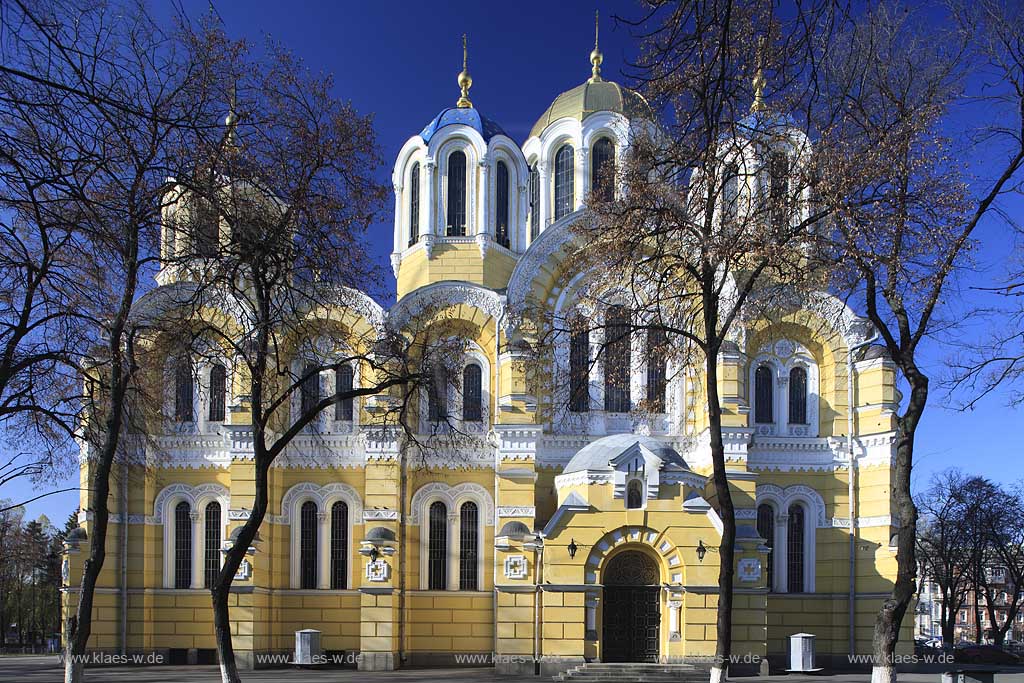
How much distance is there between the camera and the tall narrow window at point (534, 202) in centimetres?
3212

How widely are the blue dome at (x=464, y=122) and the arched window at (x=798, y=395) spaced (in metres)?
10.7

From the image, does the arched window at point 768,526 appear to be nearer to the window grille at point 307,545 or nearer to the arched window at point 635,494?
the arched window at point 635,494

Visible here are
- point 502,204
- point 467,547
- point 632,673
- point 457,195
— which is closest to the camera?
point 632,673

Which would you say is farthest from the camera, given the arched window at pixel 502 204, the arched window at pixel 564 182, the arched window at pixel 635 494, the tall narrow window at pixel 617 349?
the arched window at pixel 502 204

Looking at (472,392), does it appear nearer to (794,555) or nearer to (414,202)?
(414,202)

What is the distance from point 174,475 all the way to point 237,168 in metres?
17.0

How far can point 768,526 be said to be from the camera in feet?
94.1

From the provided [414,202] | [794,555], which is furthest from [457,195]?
[794,555]

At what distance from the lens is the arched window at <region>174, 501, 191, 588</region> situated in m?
28.5

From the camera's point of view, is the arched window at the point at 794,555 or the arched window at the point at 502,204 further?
the arched window at the point at 502,204

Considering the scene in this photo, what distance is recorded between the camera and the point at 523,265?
2834cm

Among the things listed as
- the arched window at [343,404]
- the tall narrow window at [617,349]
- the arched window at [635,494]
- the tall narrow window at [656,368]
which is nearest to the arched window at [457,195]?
the arched window at [343,404]

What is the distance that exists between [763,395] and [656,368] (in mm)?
4281

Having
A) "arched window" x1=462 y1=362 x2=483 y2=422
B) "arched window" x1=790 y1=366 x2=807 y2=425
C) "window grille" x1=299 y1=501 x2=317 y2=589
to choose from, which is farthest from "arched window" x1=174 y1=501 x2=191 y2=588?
"arched window" x1=790 y1=366 x2=807 y2=425
